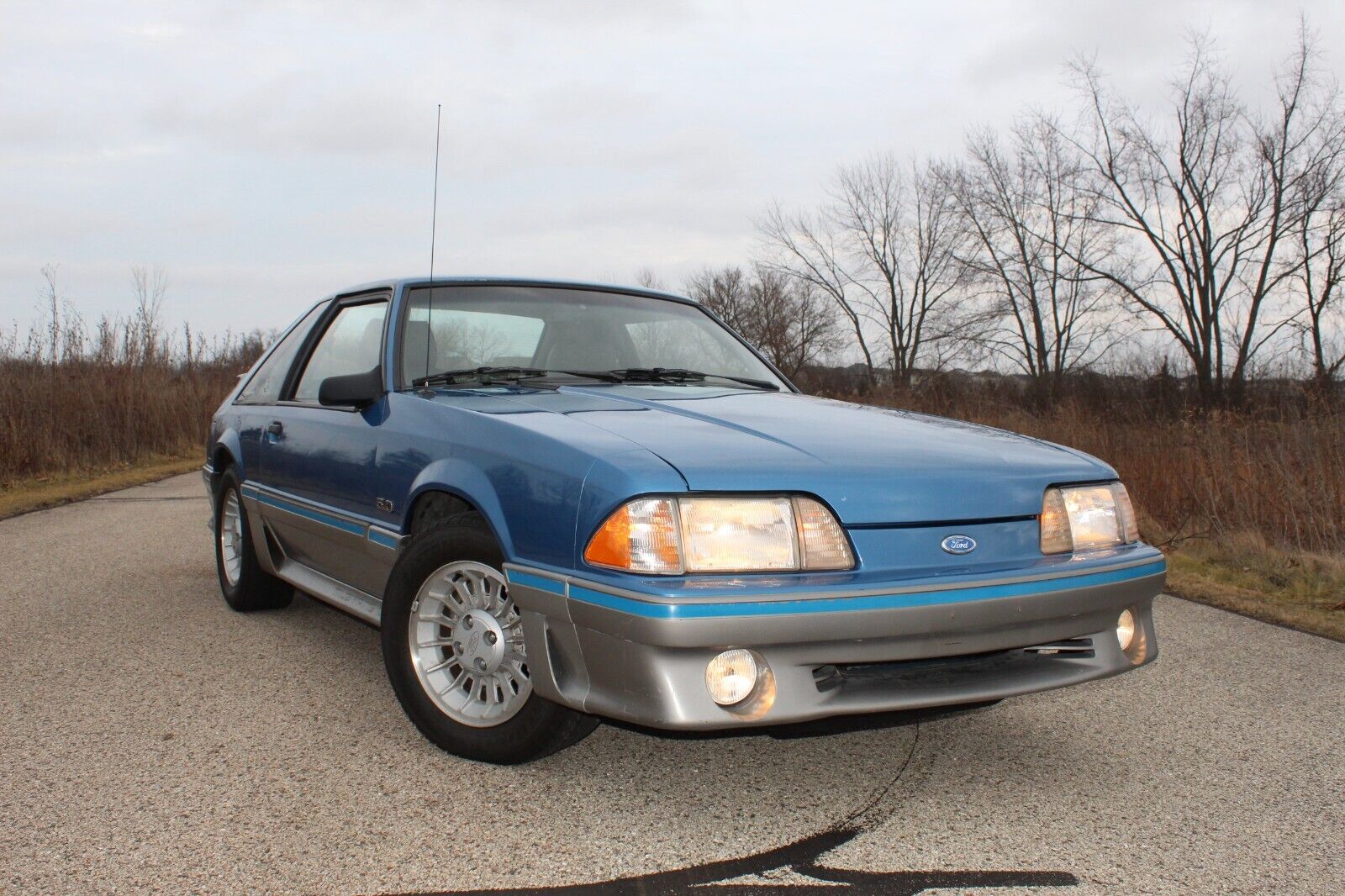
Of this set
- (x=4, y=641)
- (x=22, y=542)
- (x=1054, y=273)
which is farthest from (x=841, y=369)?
(x=4, y=641)

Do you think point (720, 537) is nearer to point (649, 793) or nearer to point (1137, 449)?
point (649, 793)

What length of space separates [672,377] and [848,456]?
4.52ft

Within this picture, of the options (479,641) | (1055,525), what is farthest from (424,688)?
(1055,525)

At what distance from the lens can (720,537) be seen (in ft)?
8.21

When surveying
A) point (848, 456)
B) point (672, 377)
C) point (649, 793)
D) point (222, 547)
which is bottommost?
point (649, 793)

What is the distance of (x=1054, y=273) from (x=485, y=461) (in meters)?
31.8

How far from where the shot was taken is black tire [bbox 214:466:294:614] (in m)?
4.86

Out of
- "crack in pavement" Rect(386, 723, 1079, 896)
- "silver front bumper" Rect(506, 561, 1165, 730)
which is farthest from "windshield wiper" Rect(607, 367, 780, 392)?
"crack in pavement" Rect(386, 723, 1079, 896)

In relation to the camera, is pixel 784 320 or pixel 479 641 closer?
pixel 479 641

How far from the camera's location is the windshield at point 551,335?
151 inches

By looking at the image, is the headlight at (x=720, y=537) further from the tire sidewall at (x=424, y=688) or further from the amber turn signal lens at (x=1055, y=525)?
the amber turn signal lens at (x=1055, y=525)

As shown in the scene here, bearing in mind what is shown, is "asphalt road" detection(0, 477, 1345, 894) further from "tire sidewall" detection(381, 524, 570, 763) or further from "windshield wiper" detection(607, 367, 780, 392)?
"windshield wiper" detection(607, 367, 780, 392)

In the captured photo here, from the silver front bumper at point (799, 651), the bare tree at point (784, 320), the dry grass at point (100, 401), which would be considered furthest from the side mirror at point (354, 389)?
the bare tree at point (784, 320)

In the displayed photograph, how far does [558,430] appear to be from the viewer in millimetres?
2840
